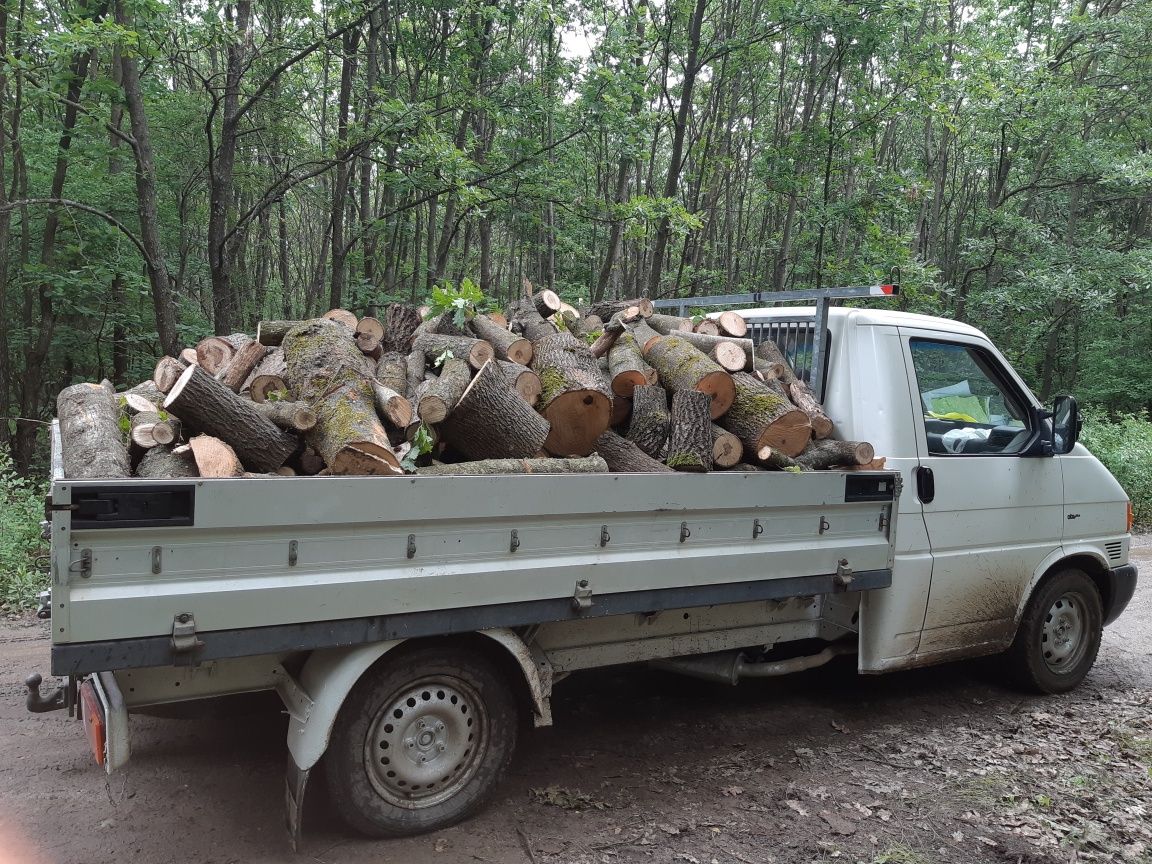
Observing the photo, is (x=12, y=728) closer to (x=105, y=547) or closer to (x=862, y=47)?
(x=105, y=547)

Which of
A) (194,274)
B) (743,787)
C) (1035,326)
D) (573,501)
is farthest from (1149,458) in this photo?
(194,274)

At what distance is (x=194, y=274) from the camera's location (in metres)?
15.3

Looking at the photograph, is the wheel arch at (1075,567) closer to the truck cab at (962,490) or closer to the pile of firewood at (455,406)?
the truck cab at (962,490)

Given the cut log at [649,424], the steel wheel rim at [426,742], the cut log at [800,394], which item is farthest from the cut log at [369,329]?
the cut log at [800,394]

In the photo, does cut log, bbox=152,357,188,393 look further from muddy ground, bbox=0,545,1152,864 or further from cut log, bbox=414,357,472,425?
muddy ground, bbox=0,545,1152,864

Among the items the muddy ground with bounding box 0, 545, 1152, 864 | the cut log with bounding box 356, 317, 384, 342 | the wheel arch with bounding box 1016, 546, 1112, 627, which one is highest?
the cut log with bounding box 356, 317, 384, 342

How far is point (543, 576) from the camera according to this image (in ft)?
10.8

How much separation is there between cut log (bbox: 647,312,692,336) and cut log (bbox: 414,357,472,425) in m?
1.66

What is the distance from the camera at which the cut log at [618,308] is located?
215 inches

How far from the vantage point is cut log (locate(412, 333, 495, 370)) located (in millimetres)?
4238

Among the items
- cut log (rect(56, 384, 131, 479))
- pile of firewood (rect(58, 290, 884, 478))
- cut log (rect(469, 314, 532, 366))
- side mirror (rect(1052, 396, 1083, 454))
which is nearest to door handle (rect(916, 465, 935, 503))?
pile of firewood (rect(58, 290, 884, 478))

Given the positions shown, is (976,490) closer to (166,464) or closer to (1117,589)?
(1117,589)

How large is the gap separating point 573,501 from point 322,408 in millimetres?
1216

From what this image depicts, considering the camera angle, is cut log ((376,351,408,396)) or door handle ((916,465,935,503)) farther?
door handle ((916,465,935,503))
